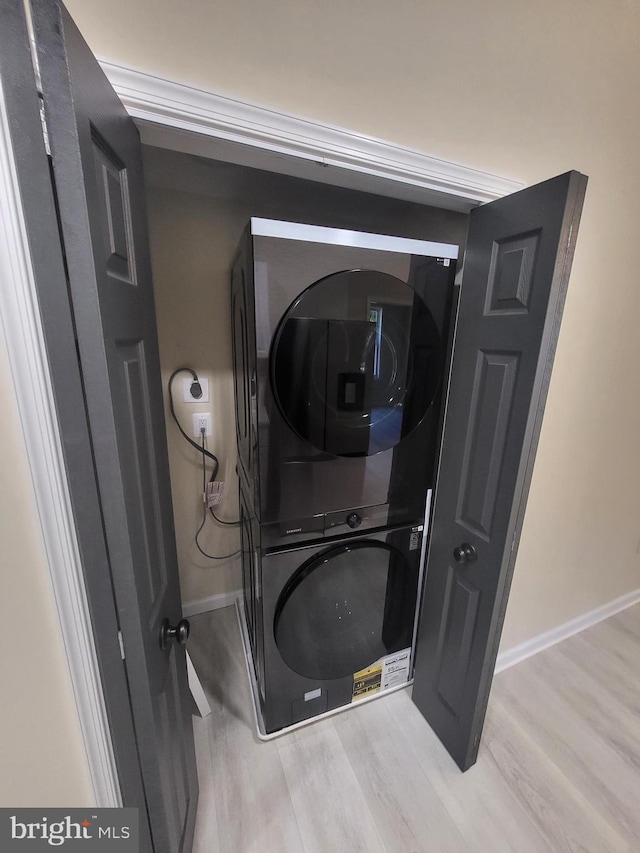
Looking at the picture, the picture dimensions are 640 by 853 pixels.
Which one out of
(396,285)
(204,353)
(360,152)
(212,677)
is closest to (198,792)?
(212,677)

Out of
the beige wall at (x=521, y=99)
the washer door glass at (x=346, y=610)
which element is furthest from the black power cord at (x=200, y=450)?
the beige wall at (x=521, y=99)

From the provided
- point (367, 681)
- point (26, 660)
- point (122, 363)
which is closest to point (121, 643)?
point (26, 660)

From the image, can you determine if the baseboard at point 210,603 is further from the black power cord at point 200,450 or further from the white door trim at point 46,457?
the white door trim at point 46,457

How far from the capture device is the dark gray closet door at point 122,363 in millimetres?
422

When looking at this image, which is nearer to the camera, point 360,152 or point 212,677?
point 360,152

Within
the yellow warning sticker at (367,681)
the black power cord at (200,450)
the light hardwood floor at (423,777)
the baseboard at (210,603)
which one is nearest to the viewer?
the light hardwood floor at (423,777)

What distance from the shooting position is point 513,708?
4.83 ft

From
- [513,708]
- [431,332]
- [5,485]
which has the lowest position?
[513,708]

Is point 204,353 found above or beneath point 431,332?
beneath

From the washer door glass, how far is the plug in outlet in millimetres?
870

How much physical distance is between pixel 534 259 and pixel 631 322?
3.04ft

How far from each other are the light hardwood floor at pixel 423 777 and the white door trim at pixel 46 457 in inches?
30.9

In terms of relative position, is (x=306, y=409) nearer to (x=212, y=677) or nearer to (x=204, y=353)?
(x=204, y=353)

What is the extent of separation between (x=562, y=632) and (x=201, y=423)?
2206mm
